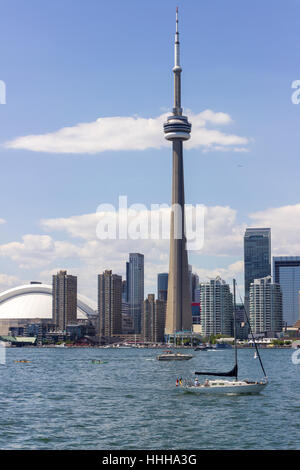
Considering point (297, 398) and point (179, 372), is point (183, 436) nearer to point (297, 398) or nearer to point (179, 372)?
point (297, 398)

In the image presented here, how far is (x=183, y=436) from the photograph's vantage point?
173 feet

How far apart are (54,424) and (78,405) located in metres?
14.0

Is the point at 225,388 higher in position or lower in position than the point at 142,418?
higher

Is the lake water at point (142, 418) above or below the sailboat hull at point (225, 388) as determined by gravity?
below

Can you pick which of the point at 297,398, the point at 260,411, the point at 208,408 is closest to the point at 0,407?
the point at 208,408

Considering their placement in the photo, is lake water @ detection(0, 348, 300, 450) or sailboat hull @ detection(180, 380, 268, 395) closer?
lake water @ detection(0, 348, 300, 450)

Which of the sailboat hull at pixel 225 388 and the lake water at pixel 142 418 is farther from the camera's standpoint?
the sailboat hull at pixel 225 388

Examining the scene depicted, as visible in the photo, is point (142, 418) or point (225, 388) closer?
point (142, 418)

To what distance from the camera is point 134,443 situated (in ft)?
163

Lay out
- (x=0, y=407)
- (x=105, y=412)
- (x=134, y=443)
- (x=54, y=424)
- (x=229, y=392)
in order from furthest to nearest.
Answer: (x=229, y=392) < (x=0, y=407) < (x=105, y=412) < (x=54, y=424) < (x=134, y=443)

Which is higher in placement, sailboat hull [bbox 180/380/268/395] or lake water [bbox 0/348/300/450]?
sailboat hull [bbox 180/380/268/395]
